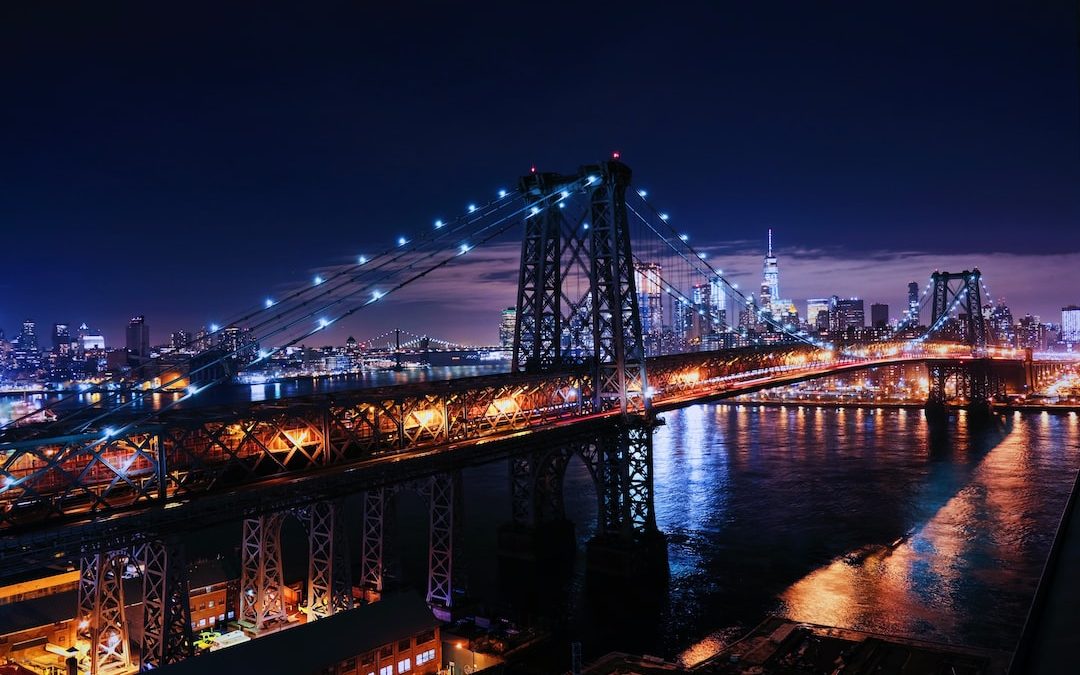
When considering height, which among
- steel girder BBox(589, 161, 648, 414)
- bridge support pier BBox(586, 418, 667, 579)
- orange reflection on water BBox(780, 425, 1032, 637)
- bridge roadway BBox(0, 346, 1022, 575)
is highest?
steel girder BBox(589, 161, 648, 414)

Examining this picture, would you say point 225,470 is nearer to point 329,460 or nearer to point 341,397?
point 329,460

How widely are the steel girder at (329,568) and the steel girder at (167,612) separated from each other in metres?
5.02

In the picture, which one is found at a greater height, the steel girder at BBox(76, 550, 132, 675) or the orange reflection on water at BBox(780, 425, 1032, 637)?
the steel girder at BBox(76, 550, 132, 675)

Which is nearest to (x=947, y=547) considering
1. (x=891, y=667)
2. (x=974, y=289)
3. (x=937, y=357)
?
(x=891, y=667)

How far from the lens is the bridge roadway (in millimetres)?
14945

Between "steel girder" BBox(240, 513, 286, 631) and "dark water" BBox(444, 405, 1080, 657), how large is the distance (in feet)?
23.2

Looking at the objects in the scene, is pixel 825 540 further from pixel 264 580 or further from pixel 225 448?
pixel 225 448

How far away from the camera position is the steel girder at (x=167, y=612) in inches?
619

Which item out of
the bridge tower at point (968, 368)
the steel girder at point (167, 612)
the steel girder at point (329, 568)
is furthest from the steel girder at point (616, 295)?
the bridge tower at point (968, 368)

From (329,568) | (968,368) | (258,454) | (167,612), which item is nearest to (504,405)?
(329,568)

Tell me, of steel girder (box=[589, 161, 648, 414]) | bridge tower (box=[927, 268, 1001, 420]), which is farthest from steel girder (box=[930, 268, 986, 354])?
steel girder (box=[589, 161, 648, 414])

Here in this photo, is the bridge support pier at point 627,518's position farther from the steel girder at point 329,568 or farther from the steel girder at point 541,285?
the steel girder at point 329,568

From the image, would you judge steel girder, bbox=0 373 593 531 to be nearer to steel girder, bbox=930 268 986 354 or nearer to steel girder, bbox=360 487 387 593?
steel girder, bbox=360 487 387 593

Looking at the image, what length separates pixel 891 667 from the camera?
57.9 feet
